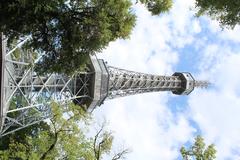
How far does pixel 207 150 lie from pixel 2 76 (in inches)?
364

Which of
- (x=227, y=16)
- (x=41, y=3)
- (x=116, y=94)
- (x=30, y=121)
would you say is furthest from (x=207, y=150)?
(x=116, y=94)

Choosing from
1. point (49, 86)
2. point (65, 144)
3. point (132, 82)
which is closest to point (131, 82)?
point (132, 82)

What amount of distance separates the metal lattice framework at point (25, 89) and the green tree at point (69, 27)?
605cm

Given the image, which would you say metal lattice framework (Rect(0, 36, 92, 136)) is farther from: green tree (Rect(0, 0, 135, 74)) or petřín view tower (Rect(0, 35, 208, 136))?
green tree (Rect(0, 0, 135, 74))

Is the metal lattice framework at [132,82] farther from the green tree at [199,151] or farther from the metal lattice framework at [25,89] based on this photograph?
the green tree at [199,151]

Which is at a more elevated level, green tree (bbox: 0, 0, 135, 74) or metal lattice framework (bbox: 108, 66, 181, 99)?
metal lattice framework (bbox: 108, 66, 181, 99)

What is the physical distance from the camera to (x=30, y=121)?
27.5 m

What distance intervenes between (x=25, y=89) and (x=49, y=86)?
10.6 ft

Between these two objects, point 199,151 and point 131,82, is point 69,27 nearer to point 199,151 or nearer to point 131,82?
point 199,151

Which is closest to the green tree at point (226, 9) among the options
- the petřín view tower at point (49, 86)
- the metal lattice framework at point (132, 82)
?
the petřín view tower at point (49, 86)

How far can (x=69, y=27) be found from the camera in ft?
45.8

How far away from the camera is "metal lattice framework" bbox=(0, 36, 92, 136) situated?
23344mm

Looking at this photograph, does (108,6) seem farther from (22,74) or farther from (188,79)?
(188,79)

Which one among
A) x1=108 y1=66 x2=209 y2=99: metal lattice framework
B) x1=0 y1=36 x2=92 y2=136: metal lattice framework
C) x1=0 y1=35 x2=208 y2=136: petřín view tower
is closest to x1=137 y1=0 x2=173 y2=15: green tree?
x1=0 y1=35 x2=208 y2=136: petřín view tower
